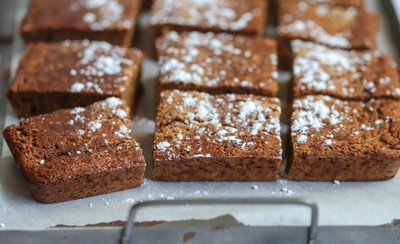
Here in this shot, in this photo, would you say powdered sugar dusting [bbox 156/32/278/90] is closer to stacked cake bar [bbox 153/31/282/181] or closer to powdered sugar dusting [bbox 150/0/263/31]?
stacked cake bar [bbox 153/31/282/181]

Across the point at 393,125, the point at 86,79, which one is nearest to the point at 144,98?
the point at 86,79

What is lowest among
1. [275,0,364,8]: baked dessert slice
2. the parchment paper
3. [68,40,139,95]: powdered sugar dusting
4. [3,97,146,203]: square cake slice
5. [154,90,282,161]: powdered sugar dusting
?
the parchment paper

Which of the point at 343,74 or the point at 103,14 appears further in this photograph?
the point at 103,14

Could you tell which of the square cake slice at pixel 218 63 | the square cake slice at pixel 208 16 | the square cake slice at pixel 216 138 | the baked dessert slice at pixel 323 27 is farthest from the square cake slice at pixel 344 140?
the square cake slice at pixel 208 16

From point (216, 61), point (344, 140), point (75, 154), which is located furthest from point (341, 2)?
point (75, 154)

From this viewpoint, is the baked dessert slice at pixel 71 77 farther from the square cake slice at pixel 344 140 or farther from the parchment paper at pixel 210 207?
the square cake slice at pixel 344 140

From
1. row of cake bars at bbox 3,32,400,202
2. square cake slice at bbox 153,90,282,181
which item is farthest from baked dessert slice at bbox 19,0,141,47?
square cake slice at bbox 153,90,282,181

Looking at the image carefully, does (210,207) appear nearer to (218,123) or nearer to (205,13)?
(218,123)
